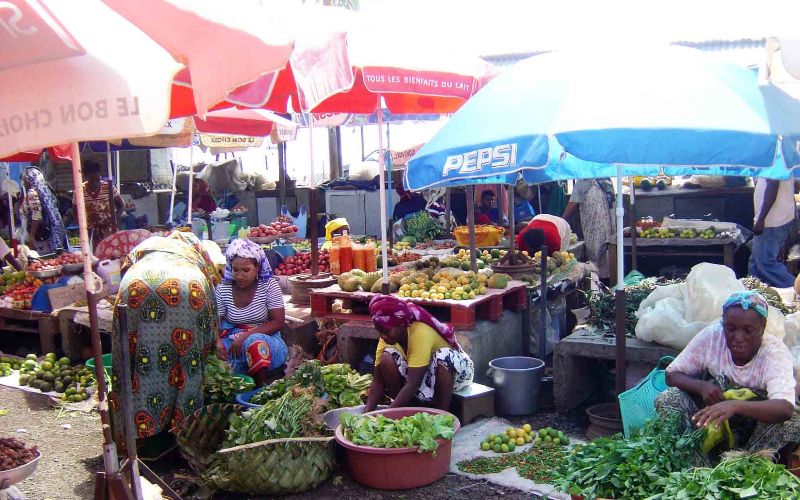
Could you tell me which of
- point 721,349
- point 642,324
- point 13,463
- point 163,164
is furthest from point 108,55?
point 163,164

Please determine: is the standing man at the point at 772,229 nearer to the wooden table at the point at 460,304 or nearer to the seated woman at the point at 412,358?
the wooden table at the point at 460,304

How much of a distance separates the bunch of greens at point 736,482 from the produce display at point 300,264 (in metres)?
5.32

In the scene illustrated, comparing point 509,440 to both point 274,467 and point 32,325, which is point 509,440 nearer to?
point 274,467

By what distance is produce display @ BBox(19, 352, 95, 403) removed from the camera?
20.3 ft

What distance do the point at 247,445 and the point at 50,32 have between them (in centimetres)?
247

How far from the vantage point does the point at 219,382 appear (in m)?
4.84

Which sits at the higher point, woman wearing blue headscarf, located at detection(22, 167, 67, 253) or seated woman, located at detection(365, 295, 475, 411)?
woman wearing blue headscarf, located at detection(22, 167, 67, 253)

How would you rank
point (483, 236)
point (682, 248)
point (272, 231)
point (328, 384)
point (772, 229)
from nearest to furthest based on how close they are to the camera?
point (328, 384) < point (772, 229) < point (483, 236) < point (682, 248) < point (272, 231)

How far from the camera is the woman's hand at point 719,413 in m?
3.38

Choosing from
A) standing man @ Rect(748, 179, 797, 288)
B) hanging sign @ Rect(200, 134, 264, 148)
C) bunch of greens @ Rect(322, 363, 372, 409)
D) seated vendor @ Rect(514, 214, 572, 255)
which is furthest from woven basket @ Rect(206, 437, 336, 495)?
hanging sign @ Rect(200, 134, 264, 148)

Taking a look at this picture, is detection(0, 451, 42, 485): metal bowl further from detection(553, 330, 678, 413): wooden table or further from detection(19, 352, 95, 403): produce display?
detection(553, 330, 678, 413): wooden table

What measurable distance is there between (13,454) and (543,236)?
231 inches

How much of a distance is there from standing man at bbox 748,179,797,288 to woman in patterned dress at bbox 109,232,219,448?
20.7 feet

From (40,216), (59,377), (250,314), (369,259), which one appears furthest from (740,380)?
(40,216)
